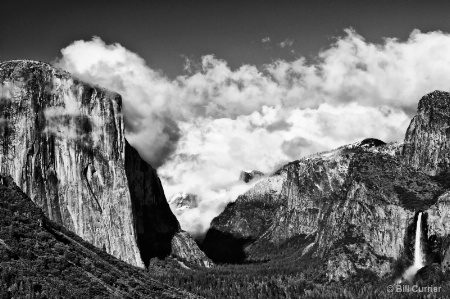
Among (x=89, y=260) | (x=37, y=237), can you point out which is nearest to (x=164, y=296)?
(x=89, y=260)

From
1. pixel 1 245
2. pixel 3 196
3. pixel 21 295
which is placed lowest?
pixel 21 295

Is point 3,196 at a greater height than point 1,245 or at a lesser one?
greater

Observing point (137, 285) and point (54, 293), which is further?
point (137, 285)

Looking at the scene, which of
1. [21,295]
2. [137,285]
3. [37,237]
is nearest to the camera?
[21,295]

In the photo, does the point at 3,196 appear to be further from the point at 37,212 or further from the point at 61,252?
the point at 61,252

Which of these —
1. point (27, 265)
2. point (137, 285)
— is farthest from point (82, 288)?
point (137, 285)

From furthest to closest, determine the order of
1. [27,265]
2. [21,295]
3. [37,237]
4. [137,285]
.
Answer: [137,285]
[37,237]
[27,265]
[21,295]
